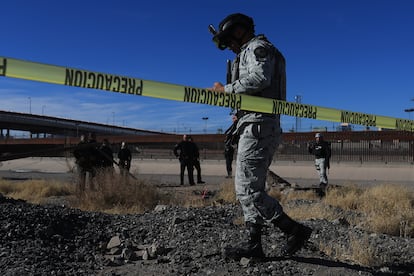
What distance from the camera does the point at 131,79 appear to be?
395cm

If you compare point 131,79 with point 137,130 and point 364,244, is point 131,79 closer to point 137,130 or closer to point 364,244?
point 364,244

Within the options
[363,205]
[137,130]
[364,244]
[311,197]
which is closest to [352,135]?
[311,197]

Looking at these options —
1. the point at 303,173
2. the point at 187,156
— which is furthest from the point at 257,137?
the point at 303,173

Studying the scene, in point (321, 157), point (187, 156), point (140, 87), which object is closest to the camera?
point (140, 87)

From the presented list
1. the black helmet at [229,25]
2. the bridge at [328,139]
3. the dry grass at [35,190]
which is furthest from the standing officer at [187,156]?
the black helmet at [229,25]

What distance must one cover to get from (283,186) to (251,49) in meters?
8.68

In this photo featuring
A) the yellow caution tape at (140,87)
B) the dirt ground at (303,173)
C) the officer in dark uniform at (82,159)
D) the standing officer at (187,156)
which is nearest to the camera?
the yellow caution tape at (140,87)

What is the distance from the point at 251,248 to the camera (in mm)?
4031

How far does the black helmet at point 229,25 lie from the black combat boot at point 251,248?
62.1 inches

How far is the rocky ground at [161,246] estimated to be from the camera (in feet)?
13.0

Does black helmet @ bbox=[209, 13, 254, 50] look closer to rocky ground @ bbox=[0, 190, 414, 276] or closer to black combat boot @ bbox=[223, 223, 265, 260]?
black combat boot @ bbox=[223, 223, 265, 260]

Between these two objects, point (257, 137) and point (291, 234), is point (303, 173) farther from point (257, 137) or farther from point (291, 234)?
point (257, 137)

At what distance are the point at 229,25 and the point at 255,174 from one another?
1.26 meters

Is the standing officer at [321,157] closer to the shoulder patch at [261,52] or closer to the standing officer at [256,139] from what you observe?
the standing officer at [256,139]
